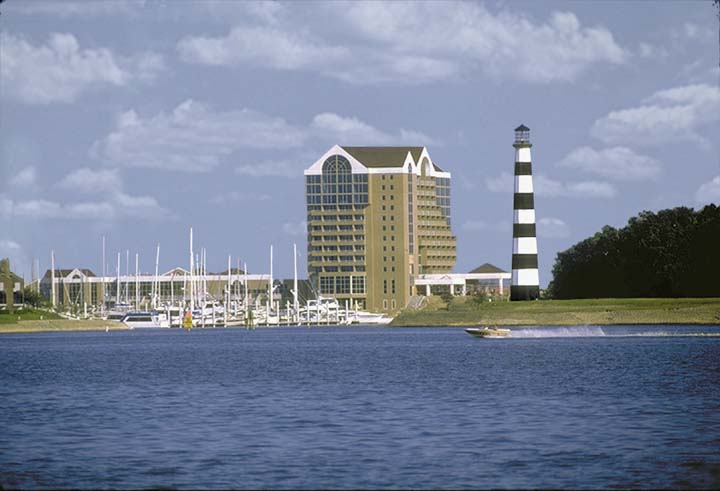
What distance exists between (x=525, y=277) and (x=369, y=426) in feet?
424

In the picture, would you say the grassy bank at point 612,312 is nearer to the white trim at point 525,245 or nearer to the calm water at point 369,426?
the white trim at point 525,245

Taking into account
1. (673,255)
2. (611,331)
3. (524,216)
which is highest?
(524,216)

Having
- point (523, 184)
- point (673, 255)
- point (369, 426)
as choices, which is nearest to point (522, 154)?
point (523, 184)

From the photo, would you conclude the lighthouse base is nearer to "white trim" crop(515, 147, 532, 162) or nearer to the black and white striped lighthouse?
the black and white striped lighthouse

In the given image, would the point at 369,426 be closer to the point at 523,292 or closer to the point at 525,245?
the point at 525,245

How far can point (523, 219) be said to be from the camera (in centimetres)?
17062

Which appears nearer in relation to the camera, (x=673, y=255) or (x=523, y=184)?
(x=523, y=184)

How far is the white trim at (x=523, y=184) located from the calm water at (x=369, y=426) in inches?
2939

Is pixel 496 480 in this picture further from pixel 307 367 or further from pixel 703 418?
pixel 307 367

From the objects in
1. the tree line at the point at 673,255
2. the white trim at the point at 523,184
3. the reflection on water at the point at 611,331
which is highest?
the white trim at the point at 523,184

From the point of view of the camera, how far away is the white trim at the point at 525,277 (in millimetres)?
175875

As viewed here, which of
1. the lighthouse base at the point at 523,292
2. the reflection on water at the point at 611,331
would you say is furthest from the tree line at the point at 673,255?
the lighthouse base at the point at 523,292

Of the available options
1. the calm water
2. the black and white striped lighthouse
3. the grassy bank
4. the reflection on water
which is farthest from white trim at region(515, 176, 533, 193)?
the calm water

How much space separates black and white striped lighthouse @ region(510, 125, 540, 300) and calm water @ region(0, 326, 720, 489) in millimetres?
74032
